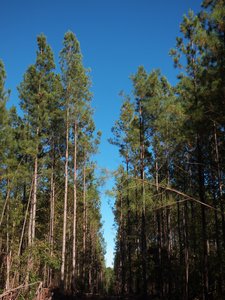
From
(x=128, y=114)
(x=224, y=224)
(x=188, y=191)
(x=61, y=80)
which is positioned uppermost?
(x=61, y=80)

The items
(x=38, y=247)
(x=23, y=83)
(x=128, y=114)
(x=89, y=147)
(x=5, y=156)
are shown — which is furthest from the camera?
(x=89, y=147)

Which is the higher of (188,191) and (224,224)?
(188,191)

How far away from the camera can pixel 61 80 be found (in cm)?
1978

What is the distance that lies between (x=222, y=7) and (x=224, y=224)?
9.34 meters

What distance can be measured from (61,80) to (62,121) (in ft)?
9.08

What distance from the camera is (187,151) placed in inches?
516

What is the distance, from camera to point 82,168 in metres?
24.8

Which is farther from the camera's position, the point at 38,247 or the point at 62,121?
the point at 62,121

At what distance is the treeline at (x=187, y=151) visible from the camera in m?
9.77

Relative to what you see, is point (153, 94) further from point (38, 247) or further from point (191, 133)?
point (38, 247)

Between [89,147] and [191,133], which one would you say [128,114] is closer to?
[89,147]

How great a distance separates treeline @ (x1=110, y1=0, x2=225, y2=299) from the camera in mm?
9773

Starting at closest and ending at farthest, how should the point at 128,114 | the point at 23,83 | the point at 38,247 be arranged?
the point at 38,247 < the point at 23,83 < the point at 128,114

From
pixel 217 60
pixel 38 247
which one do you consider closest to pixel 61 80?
pixel 38 247
